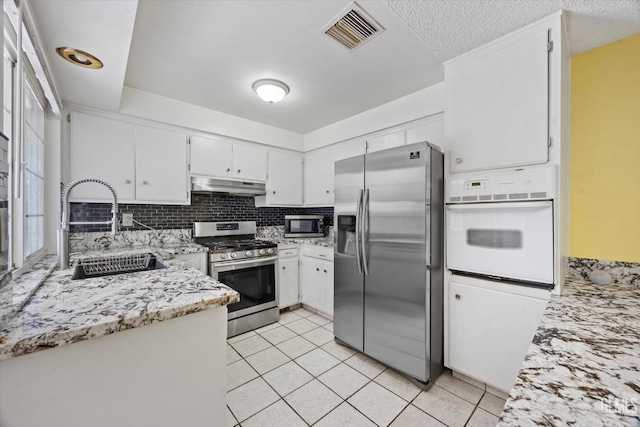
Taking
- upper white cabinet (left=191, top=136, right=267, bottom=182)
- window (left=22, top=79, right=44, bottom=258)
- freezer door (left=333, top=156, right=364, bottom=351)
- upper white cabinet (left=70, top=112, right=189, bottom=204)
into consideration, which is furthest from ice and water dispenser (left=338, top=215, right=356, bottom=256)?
window (left=22, top=79, right=44, bottom=258)

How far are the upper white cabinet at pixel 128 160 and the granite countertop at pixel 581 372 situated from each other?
9.94 feet

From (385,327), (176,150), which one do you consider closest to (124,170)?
(176,150)

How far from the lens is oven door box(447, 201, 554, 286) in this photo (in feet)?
5.08

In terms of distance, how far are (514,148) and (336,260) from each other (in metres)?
1.66

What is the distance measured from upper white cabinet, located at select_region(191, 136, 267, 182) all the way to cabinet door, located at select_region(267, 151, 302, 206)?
139 mm

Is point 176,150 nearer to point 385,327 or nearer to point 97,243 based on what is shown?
Answer: point 97,243

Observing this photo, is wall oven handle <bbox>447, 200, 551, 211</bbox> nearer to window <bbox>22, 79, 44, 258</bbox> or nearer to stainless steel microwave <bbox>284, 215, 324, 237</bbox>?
stainless steel microwave <bbox>284, 215, 324, 237</bbox>

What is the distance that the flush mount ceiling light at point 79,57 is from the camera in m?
1.50

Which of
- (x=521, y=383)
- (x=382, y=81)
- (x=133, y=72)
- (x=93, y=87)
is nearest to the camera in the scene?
(x=521, y=383)

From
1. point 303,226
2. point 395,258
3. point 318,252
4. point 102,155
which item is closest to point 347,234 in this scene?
point 395,258

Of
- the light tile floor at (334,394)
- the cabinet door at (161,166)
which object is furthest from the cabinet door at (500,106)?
the cabinet door at (161,166)

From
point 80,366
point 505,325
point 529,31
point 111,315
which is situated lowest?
point 505,325

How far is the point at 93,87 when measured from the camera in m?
1.99

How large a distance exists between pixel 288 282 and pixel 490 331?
Result: 7.22 ft
